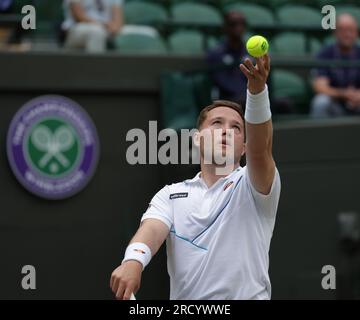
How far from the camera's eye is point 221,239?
4.70m

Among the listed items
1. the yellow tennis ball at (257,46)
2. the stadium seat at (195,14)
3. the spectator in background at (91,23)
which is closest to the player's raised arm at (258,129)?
the yellow tennis ball at (257,46)

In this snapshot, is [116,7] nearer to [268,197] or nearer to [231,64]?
[231,64]

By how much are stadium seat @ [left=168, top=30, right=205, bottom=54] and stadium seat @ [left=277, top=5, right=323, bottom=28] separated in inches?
43.4

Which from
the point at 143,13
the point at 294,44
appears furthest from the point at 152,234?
the point at 294,44

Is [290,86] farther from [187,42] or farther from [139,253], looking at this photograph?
[139,253]

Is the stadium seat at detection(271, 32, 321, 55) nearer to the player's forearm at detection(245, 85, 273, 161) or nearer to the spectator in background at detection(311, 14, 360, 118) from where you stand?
the spectator in background at detection(311, 14, 360, 118)

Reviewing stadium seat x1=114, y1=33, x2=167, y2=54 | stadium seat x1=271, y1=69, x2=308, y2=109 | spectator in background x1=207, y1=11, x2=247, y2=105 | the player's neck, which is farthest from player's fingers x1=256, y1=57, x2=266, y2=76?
stadium seat x1=114, y1=33, x2=167, y2=54

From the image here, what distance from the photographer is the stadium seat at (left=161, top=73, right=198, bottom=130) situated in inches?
376

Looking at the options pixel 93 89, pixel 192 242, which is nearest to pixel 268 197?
pixel 192 242

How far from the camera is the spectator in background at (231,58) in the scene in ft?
30.8

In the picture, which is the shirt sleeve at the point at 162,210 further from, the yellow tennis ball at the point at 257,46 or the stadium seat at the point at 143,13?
the stadium seat at the point at 143,13

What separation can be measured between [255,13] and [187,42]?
1.04m

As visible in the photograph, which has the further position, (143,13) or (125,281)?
(143,13)

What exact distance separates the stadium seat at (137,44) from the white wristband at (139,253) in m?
5.75
